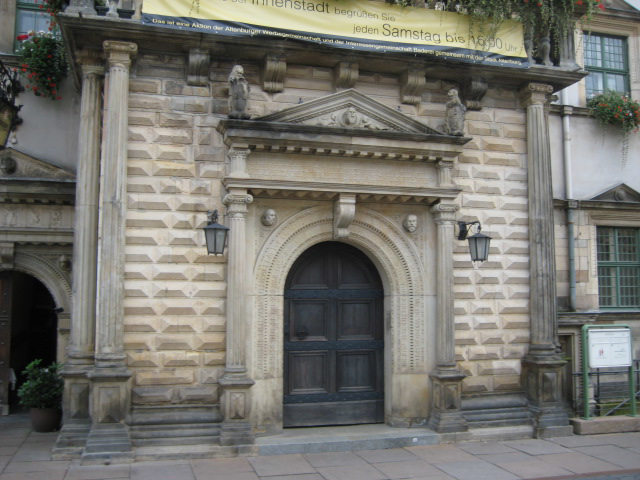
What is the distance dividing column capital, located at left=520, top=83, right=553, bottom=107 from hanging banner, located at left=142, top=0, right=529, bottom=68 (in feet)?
1.39

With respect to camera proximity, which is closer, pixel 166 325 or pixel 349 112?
pixel 166 325

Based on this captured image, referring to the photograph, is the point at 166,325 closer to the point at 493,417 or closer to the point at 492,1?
the point at 493,417

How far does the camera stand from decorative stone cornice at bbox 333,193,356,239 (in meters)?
9.58

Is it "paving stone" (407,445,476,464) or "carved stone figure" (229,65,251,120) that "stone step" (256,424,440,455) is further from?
"carved stone figure" (229,65,251,120)

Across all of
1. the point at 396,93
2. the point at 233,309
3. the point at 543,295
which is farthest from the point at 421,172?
the point at 233,309

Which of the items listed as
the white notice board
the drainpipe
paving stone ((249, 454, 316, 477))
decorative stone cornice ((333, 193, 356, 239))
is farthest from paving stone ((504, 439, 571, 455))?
decorative stone cornice ((333, 193, 356, 239))

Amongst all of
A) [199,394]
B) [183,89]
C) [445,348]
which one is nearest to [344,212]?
[445,348]

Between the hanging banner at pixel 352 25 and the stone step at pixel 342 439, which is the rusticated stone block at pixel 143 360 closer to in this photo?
the stone step at pixel 342 439

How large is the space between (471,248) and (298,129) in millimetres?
3259

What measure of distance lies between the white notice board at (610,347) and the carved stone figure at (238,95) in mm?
6740

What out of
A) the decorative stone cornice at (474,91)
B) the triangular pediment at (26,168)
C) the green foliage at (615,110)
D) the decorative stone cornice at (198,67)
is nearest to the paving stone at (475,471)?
the decorative stone cornice at (474,91)

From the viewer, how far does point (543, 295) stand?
1042 cm

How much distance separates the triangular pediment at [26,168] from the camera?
35.5 ft

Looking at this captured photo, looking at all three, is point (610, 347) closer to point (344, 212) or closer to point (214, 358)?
point (344, 212)
